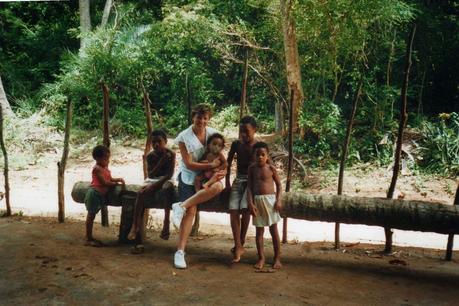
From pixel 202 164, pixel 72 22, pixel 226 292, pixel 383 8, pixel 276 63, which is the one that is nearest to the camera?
pixel 226 292

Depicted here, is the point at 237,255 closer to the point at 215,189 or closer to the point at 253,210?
the point at 253,210

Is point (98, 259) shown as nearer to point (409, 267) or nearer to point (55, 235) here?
point (55, 235)

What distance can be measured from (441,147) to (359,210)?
7.41 m

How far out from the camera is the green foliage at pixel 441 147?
10.6 metres

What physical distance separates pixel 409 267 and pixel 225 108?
11557mm

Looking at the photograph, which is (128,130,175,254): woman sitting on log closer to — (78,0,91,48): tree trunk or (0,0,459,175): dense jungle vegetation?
(0,0,459,175): dense jungle vegetation

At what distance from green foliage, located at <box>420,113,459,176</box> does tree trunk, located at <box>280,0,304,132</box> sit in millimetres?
3311

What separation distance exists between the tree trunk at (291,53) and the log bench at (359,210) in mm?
6496

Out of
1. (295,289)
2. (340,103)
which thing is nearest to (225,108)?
(340,103)

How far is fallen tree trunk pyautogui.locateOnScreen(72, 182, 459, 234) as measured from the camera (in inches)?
168

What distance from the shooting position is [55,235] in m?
5.54

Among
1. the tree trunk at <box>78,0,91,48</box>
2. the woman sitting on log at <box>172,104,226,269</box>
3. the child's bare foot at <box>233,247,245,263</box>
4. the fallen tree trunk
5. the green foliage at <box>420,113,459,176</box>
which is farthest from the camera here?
the tree trunk at <box>78,0,91,48</box>

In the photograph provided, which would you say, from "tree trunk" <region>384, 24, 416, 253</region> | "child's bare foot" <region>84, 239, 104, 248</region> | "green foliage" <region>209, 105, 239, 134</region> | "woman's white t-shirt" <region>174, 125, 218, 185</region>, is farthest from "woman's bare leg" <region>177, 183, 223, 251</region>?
"green foliage" <region>209, 105, 239, 134</region>

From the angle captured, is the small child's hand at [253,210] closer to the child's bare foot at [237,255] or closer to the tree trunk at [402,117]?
the child's bare foot at [237,255]
